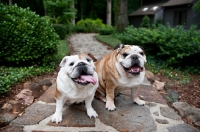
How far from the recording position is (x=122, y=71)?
2.91 meters

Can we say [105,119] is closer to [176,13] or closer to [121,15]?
[121,15]

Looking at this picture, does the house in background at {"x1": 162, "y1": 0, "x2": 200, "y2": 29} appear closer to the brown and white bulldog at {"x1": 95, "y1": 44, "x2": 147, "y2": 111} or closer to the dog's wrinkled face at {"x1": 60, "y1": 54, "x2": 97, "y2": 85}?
the brown and white bulldog at {"x1": 95, "y1": 44, "x2": 147, "y2": 111}

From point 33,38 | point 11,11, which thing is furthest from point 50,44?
point 11,11

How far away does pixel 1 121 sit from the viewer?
2.71 meters

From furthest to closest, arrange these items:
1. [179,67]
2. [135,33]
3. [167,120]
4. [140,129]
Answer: [135,33] → [179,67] → [167,120] → [140,129]

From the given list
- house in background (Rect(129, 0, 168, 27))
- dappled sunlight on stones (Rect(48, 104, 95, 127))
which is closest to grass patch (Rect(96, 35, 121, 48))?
dappled sunlight on stones (Rect(48, 104, 95, 127))

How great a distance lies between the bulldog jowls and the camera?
244cm

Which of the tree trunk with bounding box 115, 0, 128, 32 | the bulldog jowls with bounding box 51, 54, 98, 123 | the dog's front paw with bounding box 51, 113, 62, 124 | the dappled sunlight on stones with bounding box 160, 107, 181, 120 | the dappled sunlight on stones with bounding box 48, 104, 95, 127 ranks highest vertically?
the tree trunk with bounding box 115, 0, 128, 32

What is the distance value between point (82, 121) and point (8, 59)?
3206 mm

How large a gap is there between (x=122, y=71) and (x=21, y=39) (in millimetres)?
3211

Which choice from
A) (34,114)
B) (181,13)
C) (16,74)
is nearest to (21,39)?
(16,74)

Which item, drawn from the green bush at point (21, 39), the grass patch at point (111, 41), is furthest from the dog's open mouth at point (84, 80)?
the grass patch at point (111, 41)

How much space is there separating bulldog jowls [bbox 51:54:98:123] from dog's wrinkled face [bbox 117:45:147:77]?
1.51 ft

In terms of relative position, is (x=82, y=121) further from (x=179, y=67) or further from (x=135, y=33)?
(x=135, y=33)
